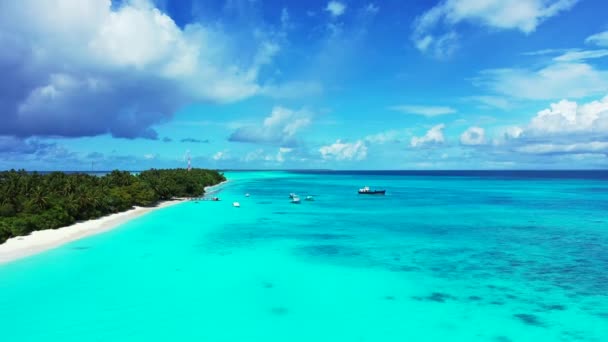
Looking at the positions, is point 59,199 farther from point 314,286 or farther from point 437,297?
point 437,297

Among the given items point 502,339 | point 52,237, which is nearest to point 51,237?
point 52,237

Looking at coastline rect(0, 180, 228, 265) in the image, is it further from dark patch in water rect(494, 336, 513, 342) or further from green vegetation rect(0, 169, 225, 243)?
dark patch in water rect(494, 336, 513, 342)

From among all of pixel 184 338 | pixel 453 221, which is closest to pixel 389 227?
pixel 453 221

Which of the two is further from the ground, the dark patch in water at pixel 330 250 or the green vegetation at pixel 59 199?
the green vegetation at pixel 59 199

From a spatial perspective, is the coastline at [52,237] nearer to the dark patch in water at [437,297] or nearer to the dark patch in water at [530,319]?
the dark patch in water at [437,297]

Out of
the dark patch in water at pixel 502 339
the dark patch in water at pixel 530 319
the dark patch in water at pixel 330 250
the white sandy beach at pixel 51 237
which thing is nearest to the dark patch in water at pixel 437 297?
the dark patch in water at pixel 530 319

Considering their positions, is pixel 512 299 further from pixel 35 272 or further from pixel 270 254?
pixel 35 272

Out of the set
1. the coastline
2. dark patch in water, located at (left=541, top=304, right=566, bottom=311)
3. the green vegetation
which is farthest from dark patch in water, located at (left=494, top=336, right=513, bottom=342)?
the green vegetation
